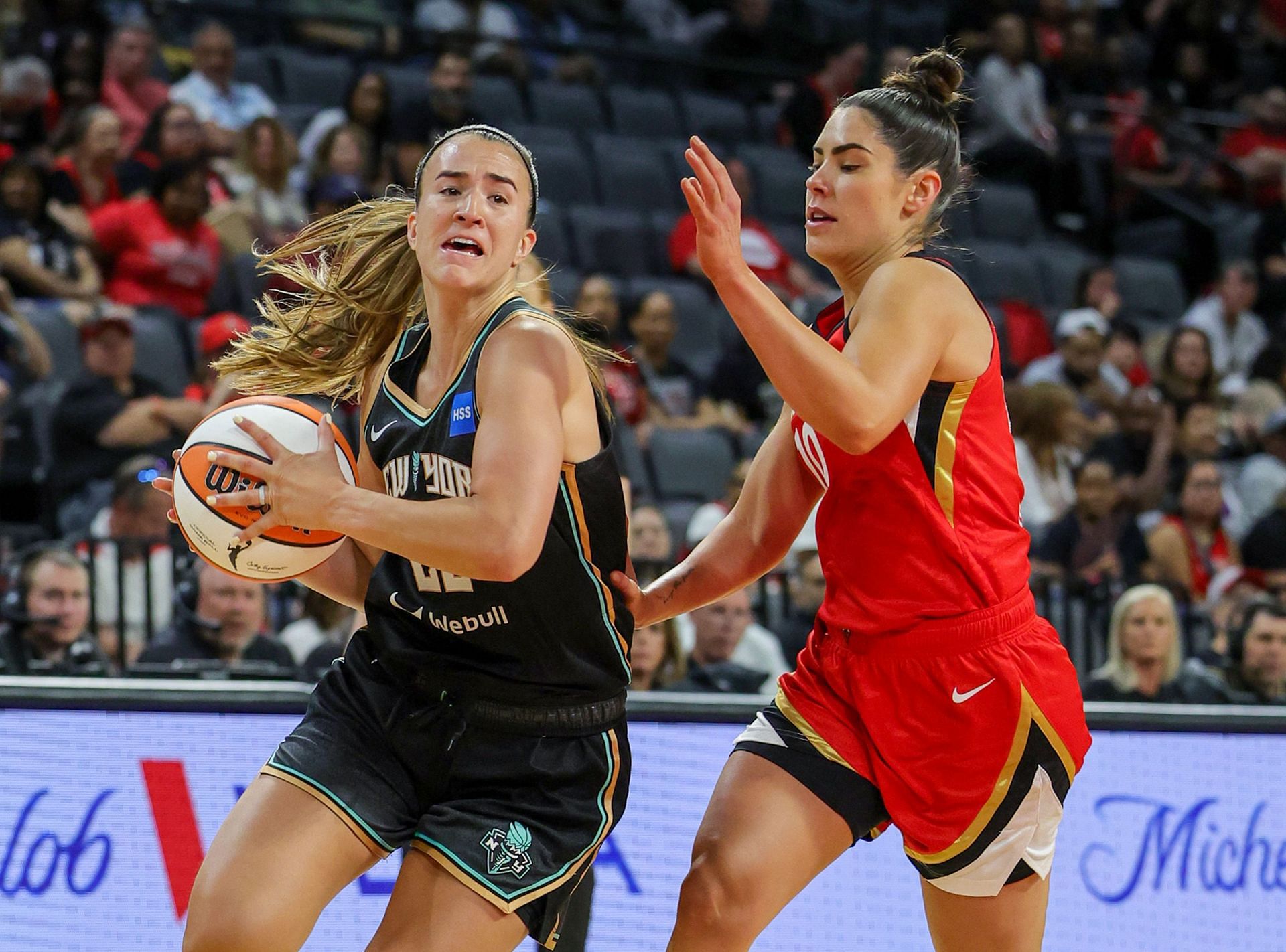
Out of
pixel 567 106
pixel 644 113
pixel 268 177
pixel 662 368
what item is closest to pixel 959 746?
pixel 662 368

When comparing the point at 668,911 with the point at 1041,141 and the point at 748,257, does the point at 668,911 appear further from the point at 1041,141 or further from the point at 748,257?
the point at 1041,141

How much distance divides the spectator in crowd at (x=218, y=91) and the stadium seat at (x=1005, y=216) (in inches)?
197

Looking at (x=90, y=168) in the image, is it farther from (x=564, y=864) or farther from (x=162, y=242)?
(x=564, y=864)

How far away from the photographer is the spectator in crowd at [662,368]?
8586 mm

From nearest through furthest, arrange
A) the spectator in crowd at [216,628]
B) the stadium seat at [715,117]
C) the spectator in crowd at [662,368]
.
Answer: the spectator in crowd at [216,628]
the spectator in crowd at [662,368]
the stadium seat at [715,117]

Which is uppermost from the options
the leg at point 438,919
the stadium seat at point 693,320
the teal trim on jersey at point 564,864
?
the stadium seat at point 693,320

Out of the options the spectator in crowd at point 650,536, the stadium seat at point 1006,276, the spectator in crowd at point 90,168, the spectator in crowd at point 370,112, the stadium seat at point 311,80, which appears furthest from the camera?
the stadium seat at point 1006,276

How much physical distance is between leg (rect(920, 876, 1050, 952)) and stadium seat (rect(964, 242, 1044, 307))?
7.93m

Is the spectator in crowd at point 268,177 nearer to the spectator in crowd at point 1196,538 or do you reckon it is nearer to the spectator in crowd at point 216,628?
the spectator in crowd at point 216,628

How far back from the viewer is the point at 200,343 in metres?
7.22

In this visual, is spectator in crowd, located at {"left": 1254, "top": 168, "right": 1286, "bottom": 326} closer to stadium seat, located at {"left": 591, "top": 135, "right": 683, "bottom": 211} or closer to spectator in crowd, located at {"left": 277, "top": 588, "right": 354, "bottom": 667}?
stadium seat, located at {"left": 591, "top": 135, "right": 683, "bottom": 211}

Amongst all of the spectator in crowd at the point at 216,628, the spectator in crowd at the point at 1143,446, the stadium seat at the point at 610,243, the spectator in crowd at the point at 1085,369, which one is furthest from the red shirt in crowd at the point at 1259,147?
the spectator in crowd at the point at 216,628

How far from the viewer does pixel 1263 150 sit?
1220 centimetres

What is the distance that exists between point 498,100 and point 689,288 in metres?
1.83
